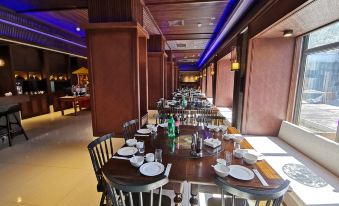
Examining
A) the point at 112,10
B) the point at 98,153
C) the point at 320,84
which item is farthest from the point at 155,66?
the point at 98,153

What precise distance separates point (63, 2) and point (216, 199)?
4936mm

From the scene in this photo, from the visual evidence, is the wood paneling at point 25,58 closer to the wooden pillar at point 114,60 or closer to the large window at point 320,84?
the wooden pillar at point 114,60

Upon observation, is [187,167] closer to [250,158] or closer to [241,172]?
[241,172]

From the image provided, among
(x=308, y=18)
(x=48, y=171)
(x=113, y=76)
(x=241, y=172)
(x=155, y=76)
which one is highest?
(x=308, y=18)

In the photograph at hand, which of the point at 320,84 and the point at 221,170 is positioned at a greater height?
the point at 320,84

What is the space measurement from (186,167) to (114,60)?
9.55 ft

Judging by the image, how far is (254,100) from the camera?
3889mm

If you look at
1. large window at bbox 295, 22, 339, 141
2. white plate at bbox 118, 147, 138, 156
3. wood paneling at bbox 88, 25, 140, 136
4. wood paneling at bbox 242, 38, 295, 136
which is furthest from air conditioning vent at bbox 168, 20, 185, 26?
white plate at bbox 118, 147, 138, 156

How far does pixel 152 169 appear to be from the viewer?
5.14 ft

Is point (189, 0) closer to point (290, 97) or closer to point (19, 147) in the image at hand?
point (290, 97)

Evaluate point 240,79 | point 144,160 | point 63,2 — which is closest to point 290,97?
point 240,79

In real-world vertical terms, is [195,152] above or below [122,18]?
below

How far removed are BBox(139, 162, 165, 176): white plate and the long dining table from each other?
0.04 meters

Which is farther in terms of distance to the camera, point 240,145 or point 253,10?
point 253,10
